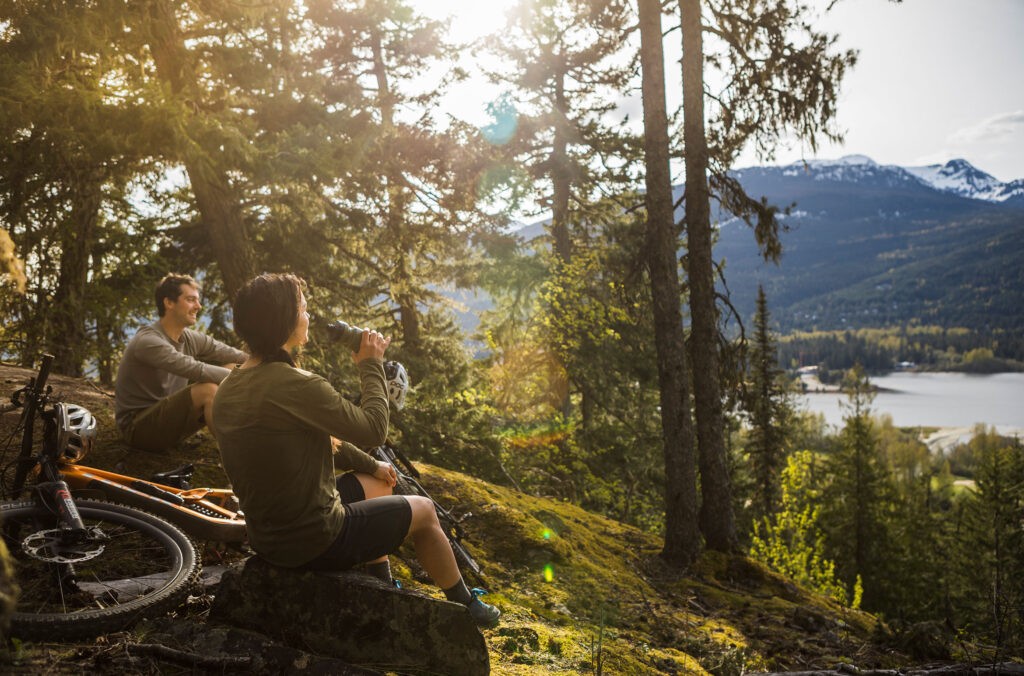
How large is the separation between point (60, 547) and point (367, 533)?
1.50 m

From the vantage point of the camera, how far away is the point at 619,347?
17234 mm

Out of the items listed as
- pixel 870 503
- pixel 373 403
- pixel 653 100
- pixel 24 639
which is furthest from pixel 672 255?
pixel 870 503

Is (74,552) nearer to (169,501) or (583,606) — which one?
A: (169,501)

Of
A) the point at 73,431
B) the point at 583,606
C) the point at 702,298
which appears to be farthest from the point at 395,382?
the point at 702,298

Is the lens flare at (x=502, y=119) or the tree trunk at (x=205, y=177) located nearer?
the tree trunk at (x=205, y=177)

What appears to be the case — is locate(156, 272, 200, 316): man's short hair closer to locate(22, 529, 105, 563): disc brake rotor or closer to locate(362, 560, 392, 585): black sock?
locate(22, 529, 105, 563): disc brake rotor

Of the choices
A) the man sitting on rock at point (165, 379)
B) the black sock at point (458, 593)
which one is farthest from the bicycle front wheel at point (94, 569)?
the man sitting on rock at point (165, 379)

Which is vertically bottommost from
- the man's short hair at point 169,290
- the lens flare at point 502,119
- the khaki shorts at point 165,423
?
the khaki shorts at point 165,423

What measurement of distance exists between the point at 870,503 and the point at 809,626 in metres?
29.3

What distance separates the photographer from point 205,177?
25.1 feet

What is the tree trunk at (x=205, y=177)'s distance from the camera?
7.68 meters

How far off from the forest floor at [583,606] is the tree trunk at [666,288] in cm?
102

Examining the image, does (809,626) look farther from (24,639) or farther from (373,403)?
(24,639)

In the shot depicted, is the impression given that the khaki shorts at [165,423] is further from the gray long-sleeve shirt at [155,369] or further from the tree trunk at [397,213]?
the tree trunk at [397,213]
